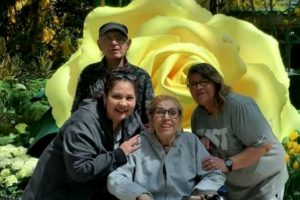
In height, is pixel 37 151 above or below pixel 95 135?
below

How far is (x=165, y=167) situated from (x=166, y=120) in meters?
0.17

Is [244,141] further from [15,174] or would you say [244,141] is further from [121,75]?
[15,174]

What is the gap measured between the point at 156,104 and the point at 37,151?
1.92m

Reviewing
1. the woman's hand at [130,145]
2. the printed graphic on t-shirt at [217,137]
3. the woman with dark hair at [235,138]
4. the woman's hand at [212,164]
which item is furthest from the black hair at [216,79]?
the woman's hand at [130,145]

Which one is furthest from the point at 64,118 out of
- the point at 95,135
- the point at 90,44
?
the point at 95,135

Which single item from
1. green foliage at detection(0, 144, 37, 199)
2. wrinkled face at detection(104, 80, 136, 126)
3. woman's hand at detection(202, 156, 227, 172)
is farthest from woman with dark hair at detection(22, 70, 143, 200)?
green foliage at detection(0, 144, 37, 199)

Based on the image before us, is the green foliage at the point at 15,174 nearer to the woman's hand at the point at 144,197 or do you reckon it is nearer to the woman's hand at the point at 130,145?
the woman's hand at the point at 130,145

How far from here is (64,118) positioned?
3617 millimetres

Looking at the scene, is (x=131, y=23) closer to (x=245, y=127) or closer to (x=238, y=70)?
(x=238, y=70)

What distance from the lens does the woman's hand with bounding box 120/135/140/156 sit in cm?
281

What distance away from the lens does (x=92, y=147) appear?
278 cm

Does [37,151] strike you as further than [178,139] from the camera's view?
Yes

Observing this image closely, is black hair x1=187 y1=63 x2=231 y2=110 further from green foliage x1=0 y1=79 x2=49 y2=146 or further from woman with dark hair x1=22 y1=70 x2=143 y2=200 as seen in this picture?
green foliage x1=0 y1=79 x2=49 y2=146

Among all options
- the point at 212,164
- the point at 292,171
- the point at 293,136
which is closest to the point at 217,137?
the point at 212,164
